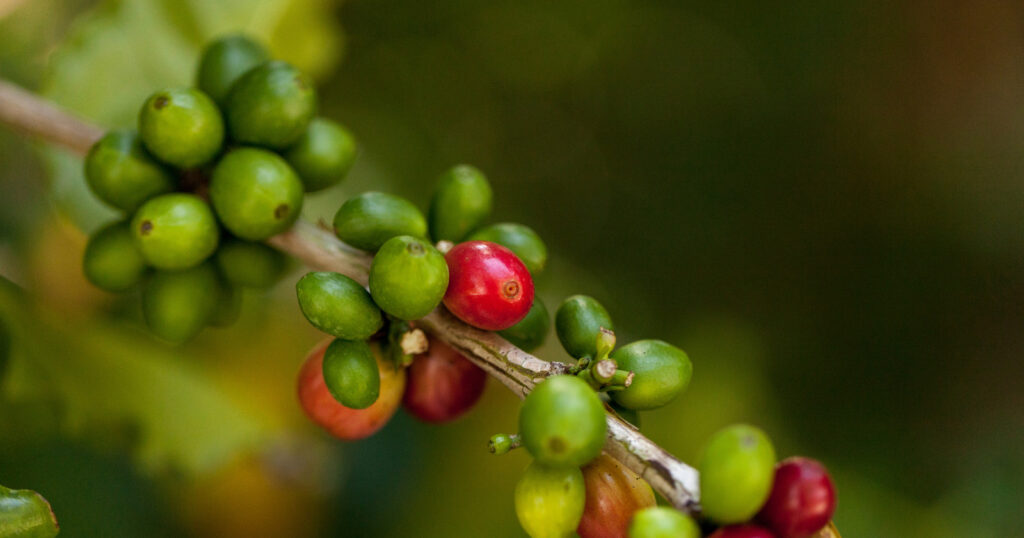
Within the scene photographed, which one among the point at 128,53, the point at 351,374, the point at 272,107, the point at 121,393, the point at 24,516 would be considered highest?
the point at 272,107

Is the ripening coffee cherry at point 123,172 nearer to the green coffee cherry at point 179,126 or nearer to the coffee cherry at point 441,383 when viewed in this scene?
the green coffee cherry at point 179,126

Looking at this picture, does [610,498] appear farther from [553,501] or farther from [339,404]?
[339,404]

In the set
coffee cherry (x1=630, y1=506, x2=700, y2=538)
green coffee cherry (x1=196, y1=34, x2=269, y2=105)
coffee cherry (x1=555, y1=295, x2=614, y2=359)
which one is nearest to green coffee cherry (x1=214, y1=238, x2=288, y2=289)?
green coffee cherry (x1=196, y1=34, x2=269, y2=105)

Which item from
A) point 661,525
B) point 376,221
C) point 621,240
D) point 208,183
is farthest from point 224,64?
point 621,240

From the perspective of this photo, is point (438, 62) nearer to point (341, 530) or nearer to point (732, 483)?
point (341, 530)

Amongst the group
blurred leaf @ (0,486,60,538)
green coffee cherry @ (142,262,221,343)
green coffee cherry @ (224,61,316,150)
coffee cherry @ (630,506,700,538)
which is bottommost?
blurred leaf @ (0,486,60,538)

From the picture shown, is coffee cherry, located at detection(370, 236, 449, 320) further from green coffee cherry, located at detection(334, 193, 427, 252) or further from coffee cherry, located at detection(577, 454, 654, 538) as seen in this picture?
coffee cherry, located at detection(577, 454, 654, 538)
